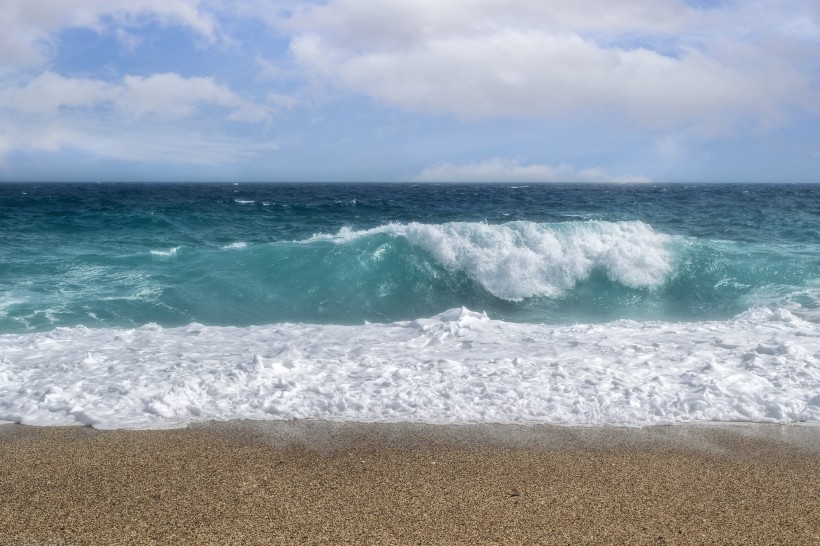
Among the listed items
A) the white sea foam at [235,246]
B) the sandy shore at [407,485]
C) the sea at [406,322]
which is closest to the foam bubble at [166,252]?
the sea at [406,322]

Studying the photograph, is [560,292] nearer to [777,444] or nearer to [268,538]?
[777,444]


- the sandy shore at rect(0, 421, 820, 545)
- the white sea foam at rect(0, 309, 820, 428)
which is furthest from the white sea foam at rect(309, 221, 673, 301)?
the sandy shore at rect(0, 421, 820, 545)

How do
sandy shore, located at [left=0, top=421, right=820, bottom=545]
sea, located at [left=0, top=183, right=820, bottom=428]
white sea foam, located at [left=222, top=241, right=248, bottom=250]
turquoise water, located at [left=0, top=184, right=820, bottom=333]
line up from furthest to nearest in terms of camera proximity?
white sea foam, located at [left=222, top=241, right=248, bottom=250] → turquoise water, located at [left=0, top=184, right=820, bottom=333] → sea, located at [left=0, top=183, right=820, bottom=428] → sandy shore, located at [left=0, top=421, right=820, bottom=545]

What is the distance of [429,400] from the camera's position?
18.2ft

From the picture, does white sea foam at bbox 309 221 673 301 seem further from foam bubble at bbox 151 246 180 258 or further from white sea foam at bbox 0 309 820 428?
foam bubble at bbox 151 246 180 258

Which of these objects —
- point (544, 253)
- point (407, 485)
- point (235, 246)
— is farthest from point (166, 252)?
point (407, 485)

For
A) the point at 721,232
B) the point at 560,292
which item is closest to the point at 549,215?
the point at 721,232

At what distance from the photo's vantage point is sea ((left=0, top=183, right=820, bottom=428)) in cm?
551

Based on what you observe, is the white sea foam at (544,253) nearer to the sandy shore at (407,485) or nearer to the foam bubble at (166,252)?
the foam bubble at (166,252)

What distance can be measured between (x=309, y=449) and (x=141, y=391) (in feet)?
6.68

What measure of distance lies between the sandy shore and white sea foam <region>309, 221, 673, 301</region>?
7856mm

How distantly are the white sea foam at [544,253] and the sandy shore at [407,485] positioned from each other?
7.86 metres

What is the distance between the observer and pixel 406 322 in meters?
8.34

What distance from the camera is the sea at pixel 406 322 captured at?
5.51 m
